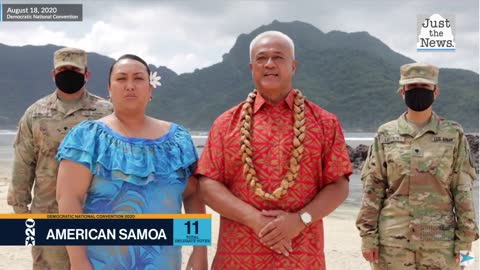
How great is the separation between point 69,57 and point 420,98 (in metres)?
2.56

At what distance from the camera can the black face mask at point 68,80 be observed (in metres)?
4.13

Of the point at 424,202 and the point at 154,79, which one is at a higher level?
the point at 154,79

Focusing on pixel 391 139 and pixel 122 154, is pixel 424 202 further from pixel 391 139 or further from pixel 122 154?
pixel 122 154

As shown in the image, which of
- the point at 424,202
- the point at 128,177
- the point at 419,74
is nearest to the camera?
the point at 128,177

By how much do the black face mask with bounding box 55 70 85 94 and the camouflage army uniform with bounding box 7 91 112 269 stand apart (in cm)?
11

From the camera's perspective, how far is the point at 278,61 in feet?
9.58

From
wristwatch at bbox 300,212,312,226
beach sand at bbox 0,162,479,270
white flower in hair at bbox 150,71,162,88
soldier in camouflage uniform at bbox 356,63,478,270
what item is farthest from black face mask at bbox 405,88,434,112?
beach sand at bbox 0,162,479,270

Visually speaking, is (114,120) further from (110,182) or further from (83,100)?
(83,100)

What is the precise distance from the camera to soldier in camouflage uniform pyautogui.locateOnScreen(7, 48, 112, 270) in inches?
162

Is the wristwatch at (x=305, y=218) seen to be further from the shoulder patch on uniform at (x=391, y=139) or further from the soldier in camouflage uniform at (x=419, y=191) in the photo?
the shoulder patch on uniform at (x=391, y=139)

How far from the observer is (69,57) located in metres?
4.15

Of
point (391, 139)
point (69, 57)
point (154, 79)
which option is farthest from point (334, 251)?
point (154, 79)

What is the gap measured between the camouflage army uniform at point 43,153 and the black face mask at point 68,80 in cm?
11

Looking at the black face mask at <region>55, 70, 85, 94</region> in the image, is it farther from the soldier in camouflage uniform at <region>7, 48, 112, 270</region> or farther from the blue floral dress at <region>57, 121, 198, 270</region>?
the blue floral dress at <region>57, 121, 198, 270</region>
